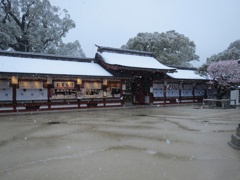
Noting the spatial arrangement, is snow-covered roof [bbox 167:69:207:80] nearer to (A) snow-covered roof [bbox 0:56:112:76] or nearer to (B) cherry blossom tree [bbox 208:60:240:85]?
(B) cherry blossom tree [bbox 208:60:240:85]

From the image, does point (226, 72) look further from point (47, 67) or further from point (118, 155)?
point (118, 155)

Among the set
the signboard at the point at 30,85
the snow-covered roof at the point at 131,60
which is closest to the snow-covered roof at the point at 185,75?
the snow-covered roof at the point at 131,60

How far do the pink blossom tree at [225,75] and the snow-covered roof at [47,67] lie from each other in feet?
40.4

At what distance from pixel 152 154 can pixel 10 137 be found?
6099mm

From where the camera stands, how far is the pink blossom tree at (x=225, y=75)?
25.7 metres

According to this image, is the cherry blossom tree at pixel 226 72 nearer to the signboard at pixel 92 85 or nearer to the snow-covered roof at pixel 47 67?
the snow-covered roof at pixel 47 67

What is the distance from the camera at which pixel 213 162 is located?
20.9 ft

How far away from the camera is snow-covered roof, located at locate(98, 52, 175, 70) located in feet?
84.5

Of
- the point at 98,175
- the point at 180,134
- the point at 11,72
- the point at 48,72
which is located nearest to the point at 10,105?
the point at 11,72

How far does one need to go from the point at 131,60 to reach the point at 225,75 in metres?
10.6

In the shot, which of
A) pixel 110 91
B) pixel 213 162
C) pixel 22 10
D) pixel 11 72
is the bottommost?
pixel 213 162

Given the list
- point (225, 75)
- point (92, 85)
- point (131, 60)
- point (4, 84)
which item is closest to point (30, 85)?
point (4, 84)

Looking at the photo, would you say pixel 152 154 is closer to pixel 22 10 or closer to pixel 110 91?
pixel 110 91

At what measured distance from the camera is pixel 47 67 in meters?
21.5
